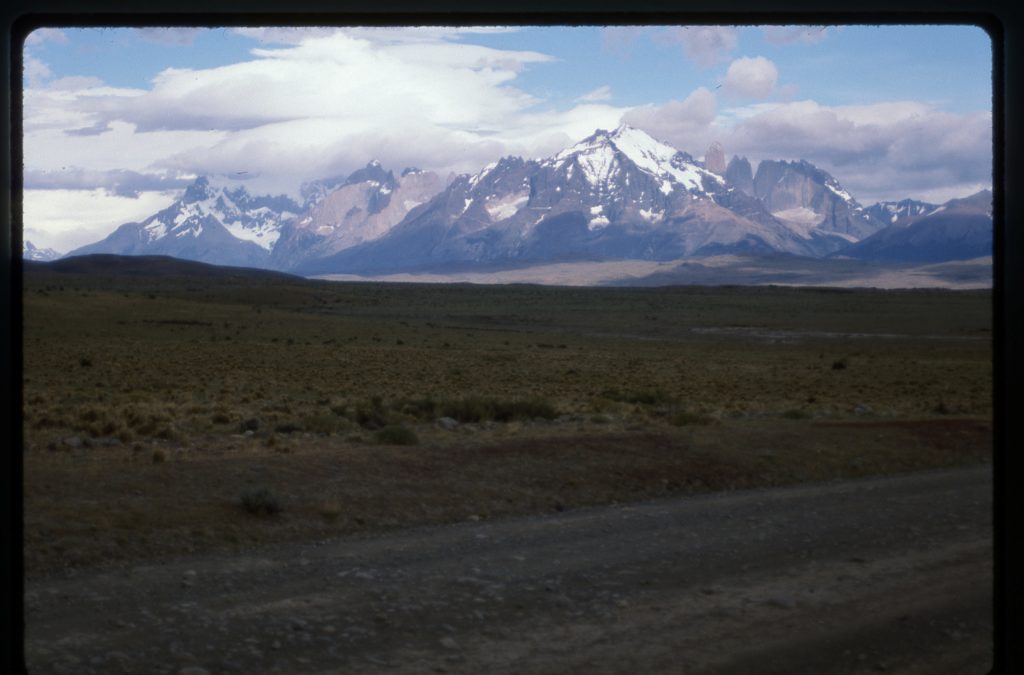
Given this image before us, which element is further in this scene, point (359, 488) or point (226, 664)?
point (359, 488)

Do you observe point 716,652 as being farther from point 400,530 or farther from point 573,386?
point 573,386

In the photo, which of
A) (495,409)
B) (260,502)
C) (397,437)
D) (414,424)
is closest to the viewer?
(260,502)

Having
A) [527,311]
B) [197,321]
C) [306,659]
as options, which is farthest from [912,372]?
→ [527,311]

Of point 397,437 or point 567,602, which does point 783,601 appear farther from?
point 397,437

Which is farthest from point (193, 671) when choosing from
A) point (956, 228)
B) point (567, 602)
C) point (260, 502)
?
point (956, 228)

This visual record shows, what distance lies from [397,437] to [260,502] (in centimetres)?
492

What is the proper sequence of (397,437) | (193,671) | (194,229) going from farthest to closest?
1. (194,229)
2. (397,437)
3. (193,671)

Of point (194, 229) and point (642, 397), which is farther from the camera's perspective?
point (194, 229)

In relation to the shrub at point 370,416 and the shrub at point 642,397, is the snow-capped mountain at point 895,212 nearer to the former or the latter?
the shrub at point 370,416

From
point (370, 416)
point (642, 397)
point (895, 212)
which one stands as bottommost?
point (642, 397)

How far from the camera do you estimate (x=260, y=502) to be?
9.20 meters

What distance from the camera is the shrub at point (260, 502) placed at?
9.20 meters

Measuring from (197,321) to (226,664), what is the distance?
5309 cm

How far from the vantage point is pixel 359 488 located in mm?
10539
